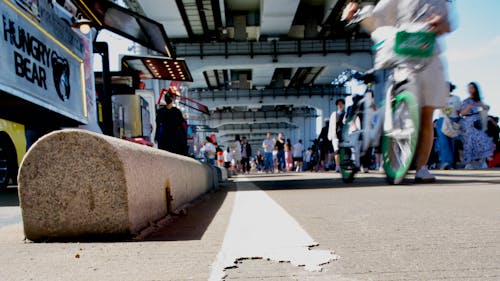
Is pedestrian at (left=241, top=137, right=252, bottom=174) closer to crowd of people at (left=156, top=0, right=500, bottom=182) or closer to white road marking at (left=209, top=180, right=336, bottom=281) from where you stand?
crowd of people at (left=156, top=0, right=500, bottom=182)

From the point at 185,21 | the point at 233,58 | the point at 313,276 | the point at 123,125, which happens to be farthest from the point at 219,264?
the point at 233,58

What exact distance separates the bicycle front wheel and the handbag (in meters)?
6.48

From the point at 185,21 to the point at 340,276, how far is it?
68.5ft

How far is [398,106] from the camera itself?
15.5 ft

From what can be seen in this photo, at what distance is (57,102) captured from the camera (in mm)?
7129

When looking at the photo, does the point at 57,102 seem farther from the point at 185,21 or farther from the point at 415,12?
the point at 185,21

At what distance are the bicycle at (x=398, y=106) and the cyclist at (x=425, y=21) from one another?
A: 0.10 metres

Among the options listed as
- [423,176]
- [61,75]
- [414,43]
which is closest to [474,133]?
[423,176]

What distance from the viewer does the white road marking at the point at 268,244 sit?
58.8 inches

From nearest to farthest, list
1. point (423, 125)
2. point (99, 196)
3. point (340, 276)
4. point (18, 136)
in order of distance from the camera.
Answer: point (340, 276) → point (99, 196) → point (423, 125) → point (18, 136)

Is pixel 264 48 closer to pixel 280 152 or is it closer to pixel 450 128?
pixel 280 152

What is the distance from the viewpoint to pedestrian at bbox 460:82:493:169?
9.97 metres

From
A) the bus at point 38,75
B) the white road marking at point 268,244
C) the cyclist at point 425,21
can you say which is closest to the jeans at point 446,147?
the cyclist at point 425,21

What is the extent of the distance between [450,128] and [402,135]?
271 inches
